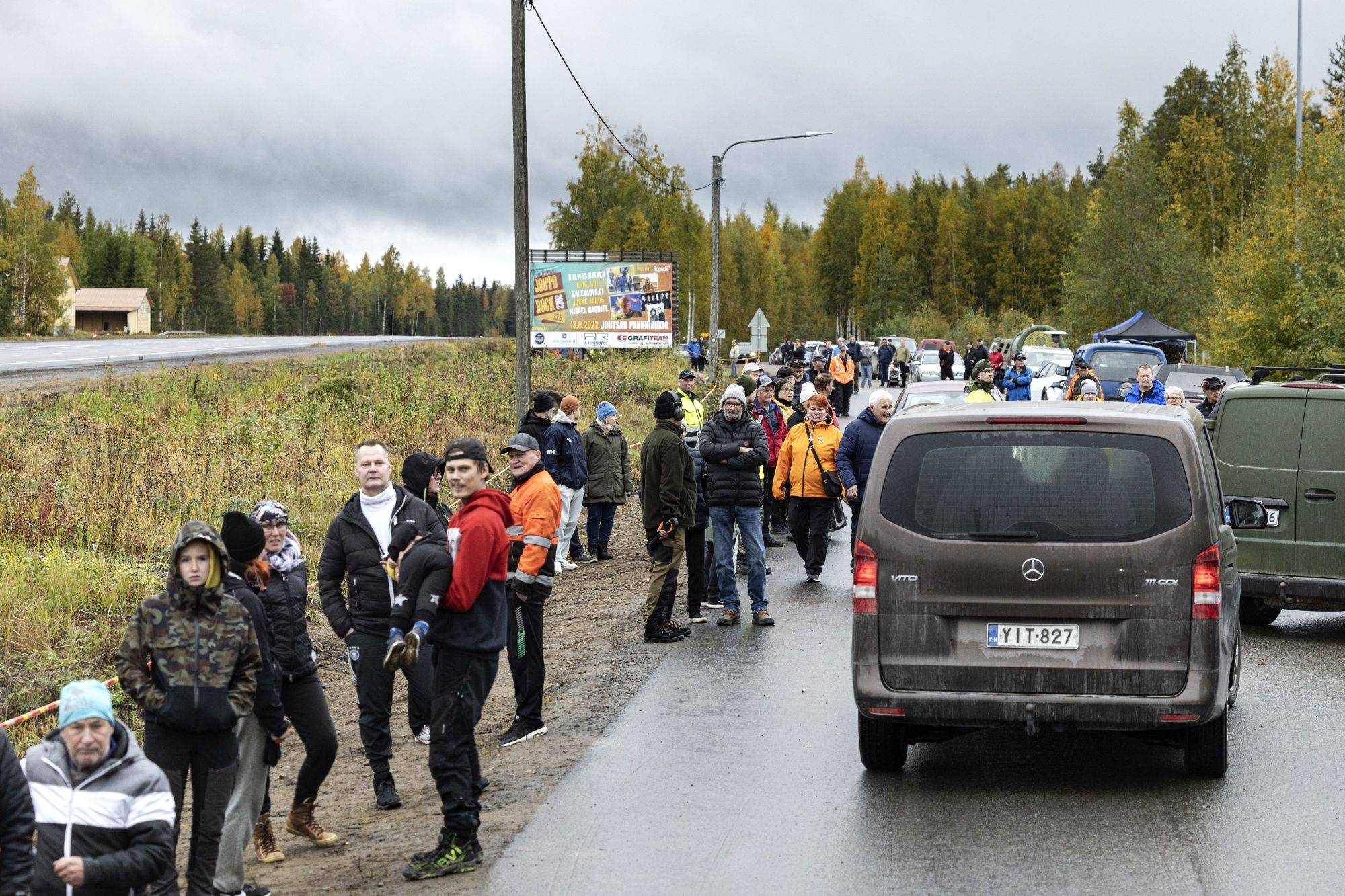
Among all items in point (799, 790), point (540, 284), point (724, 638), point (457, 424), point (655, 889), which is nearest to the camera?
point (655, 889)

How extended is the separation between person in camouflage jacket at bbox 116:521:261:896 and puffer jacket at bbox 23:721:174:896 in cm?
83

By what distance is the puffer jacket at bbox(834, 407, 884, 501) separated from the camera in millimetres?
12820

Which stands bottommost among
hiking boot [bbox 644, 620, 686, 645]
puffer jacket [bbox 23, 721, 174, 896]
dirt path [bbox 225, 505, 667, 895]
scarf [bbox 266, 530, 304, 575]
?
dirt path [bbox 225, 505, 667, 895]

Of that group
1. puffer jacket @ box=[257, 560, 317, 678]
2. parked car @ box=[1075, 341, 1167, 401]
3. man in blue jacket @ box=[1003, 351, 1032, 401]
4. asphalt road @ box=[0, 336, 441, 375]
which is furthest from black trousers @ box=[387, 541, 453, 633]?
parked car @ box=[1075, 341, 1167, 401]

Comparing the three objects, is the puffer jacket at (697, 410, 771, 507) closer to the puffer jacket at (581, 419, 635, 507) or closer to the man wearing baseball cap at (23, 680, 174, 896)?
the puffer jacket at (581, 419, 635, 507)

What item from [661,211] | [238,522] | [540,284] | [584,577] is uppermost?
[661,211]

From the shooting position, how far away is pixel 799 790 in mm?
7086

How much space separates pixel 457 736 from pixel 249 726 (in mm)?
938

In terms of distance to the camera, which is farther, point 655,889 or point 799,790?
point 799,790

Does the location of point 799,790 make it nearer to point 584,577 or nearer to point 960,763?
point 960,763

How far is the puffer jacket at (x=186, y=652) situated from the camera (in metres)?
5.29

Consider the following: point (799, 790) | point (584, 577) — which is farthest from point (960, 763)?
point (584, 577)

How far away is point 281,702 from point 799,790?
264 centimetres

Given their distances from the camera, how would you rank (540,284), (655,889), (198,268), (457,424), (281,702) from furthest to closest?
(198,268) → (540,284) → (457,424) → (281,702) → (655,889)
